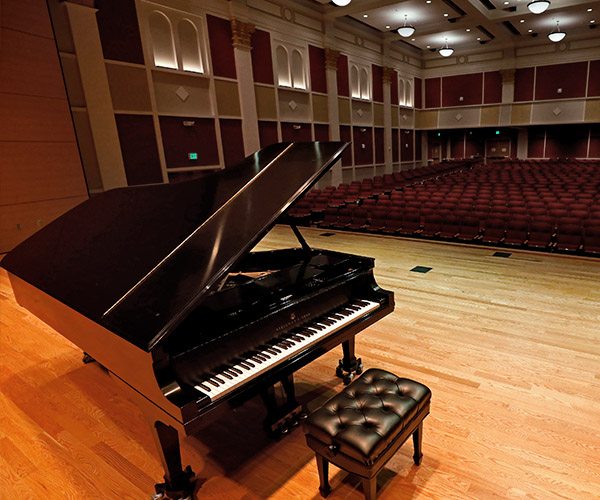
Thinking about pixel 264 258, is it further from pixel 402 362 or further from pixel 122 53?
pixel 122 53

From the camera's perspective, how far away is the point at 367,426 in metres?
1.34

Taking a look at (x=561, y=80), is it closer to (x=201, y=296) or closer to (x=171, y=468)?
(x=201, y=296)

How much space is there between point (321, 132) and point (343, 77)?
2081 mm

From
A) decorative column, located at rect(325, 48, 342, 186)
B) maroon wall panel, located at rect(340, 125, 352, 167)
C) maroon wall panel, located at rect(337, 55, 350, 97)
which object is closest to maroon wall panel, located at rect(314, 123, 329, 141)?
decorative column, located at rect(325, 48, 342, 186)

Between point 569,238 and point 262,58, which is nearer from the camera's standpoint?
point 569,238

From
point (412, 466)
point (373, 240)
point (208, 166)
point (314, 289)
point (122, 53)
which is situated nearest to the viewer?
point (412, 466)

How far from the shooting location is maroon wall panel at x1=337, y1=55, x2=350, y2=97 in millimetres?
11539

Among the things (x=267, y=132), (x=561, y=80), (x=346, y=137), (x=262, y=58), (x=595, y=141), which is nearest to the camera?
(x=262, y=58)

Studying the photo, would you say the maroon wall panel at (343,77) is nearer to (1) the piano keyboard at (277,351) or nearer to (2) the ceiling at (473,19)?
(2) the ceiling at (473,19)

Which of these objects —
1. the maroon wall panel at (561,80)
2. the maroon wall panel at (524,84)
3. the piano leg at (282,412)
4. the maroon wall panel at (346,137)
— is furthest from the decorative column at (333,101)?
the piano leg at (282,412)

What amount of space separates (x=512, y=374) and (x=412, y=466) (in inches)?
39.0

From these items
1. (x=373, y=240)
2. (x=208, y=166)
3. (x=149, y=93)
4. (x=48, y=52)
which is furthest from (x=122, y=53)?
(x=373, y=240)

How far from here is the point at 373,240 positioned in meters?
5.55

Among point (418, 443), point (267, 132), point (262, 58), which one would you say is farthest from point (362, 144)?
point (418, 443)
